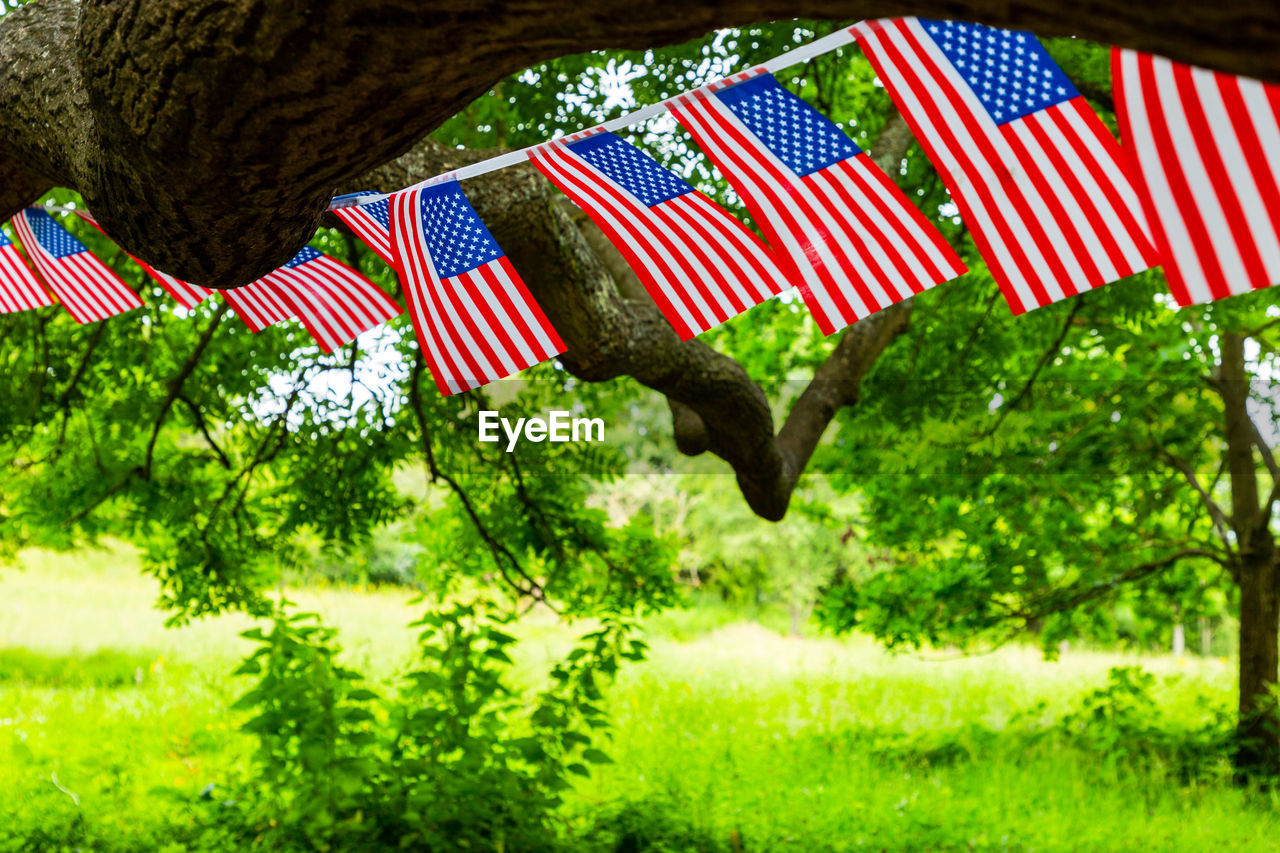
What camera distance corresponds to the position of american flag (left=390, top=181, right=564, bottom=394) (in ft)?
10.9

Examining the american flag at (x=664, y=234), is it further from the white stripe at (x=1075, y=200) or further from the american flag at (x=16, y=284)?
the american flag at (x=16, y=284)

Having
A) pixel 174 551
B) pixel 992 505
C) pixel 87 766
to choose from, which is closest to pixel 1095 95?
pixel 992 505

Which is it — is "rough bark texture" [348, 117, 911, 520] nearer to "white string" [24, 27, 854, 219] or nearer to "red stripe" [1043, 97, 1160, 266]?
"white string" [24, 27, 854, 219]

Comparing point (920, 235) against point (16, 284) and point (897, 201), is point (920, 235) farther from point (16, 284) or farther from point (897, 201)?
point (16, 284)

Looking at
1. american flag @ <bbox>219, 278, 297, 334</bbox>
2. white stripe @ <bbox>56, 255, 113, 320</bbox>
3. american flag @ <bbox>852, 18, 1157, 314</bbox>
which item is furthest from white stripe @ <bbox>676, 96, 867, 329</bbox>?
white stripe @ <bbox>56, 255, 113, 320</bbox>

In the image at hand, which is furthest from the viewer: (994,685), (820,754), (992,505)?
(994,685)

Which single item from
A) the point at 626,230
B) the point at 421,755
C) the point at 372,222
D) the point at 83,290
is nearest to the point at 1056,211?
the point at 626,230

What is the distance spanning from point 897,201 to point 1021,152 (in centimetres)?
38

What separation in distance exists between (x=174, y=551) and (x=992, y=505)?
6679 millimetres

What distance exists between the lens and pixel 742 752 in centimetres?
969

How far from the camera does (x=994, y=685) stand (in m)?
13.3

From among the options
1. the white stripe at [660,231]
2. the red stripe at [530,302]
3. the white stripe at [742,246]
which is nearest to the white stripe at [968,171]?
the white stripe at [742,246]

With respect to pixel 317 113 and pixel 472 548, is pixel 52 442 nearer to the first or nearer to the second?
pixel 472 548

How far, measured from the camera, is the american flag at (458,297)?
131 inches
